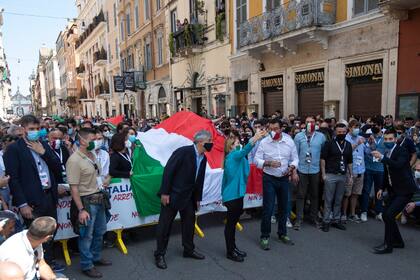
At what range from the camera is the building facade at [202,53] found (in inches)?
705

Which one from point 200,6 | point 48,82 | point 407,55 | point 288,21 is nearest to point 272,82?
point 288,21

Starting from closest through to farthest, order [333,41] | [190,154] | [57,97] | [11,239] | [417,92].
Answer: [11,239] < [190,154] < [417,92] < [333,41] < [57,97]

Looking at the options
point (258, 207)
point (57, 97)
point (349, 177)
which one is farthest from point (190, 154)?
point (57, 97)

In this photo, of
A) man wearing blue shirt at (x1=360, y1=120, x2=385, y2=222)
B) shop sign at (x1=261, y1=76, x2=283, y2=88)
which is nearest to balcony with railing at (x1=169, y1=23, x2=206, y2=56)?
shop sign at (x1=261, y1=76, x2=283, y2=88)

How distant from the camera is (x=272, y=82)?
1499 centimetres

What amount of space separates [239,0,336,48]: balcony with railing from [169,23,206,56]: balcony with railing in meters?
4.83

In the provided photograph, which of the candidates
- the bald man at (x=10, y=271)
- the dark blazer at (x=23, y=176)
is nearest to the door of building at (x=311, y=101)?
the dark blazer at (x=23, y=176)

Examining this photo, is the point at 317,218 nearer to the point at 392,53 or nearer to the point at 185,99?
the point at 392,53

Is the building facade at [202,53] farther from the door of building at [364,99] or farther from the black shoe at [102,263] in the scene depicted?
the black shoe at [102,263]

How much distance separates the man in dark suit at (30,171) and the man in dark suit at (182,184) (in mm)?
1411

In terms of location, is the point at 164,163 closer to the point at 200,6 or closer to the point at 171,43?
the point at 200,6

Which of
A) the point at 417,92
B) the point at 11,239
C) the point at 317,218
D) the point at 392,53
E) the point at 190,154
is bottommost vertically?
the point at 317,218

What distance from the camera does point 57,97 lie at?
3088 inches

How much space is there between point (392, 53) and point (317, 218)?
659 cm
